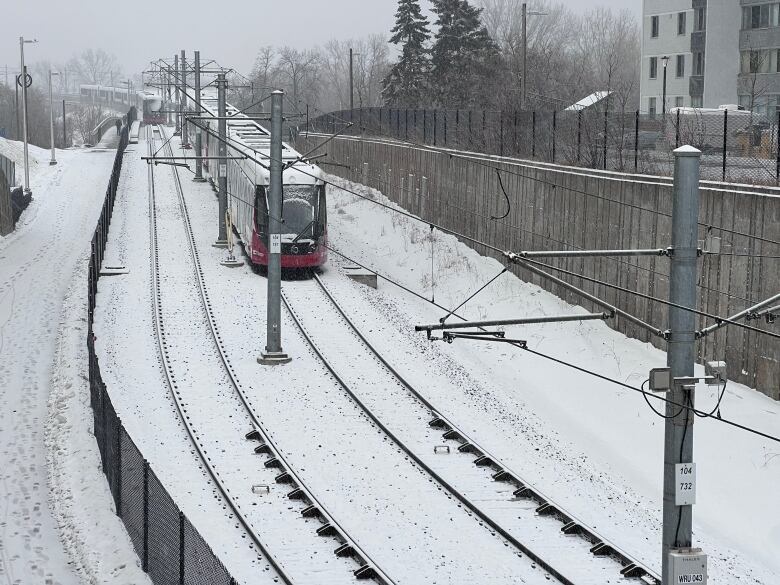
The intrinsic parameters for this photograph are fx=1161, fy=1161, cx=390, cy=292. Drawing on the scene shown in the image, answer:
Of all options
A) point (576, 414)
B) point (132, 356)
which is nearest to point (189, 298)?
point (132, 356)

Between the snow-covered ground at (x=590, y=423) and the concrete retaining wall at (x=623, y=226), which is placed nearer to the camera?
the snow-covered ground at (x=590, y=423)

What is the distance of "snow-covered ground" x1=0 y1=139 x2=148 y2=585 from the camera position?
14.0m

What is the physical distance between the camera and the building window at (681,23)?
196 feet

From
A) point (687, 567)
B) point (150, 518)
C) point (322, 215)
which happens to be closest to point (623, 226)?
point (322, 215)

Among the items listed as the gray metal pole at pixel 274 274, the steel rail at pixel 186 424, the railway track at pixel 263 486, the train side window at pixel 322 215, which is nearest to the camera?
the railway track at pixel 263 486

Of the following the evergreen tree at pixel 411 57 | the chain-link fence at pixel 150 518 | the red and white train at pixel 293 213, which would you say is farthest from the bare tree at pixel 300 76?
the chain-link fence at pixel 150 518

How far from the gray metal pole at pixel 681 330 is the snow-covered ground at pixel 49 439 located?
6.06 meters

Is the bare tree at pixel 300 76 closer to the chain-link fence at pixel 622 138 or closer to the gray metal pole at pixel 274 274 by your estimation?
the chain-link fence at pixel 622 138

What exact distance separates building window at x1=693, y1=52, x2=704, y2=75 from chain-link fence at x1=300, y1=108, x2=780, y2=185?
19248 millimetres

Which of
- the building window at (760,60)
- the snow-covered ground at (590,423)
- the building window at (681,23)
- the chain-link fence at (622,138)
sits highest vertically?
the building window at (681,23)

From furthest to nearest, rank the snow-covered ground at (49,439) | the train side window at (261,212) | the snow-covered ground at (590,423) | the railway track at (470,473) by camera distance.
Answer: the train side window at (261,212) → the snow-covered ground at (590,423) → the snow-covered ground at (49,439) → the railway track at (470,473)

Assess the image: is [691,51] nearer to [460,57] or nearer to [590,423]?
[460,57]

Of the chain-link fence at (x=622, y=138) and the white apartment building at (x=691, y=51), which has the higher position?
the white apartment building at (x=691, y=51)

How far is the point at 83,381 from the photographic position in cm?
2227
